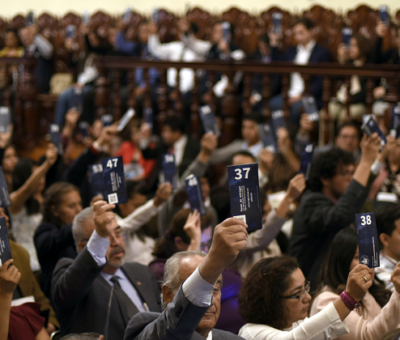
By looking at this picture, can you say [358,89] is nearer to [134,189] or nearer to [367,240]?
[134,189]

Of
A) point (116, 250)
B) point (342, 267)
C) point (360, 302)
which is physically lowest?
point (360, 302)

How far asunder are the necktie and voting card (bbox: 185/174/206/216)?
0.53 m

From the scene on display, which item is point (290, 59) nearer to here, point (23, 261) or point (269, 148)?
point (269, 148)

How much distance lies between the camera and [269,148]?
3.62 metres

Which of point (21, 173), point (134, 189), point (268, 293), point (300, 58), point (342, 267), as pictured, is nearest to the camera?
point (268, 293)

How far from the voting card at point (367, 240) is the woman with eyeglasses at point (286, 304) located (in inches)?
2.6

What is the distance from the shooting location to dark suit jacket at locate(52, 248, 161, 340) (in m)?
1.92

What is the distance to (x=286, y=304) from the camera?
1807mm

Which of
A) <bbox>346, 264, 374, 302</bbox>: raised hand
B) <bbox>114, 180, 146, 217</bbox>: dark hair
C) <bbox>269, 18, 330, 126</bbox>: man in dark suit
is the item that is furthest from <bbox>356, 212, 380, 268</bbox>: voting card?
<bbox>269, 18, 330, 126</bbox>: man in dark suit

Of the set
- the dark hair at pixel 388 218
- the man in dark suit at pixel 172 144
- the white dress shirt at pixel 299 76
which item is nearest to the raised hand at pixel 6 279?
the dark hair at pixel 388 218

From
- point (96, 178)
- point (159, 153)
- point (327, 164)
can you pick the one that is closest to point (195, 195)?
point (96, 178)

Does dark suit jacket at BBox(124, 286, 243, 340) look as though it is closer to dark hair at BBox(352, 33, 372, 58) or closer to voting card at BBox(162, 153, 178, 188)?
voting card at BBox(162, 153, 178, 188)

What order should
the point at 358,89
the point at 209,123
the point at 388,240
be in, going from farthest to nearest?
1. the point at 358,89
2. the point at 209,123
3. the point at 388,240

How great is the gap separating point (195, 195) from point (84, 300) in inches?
29.1
